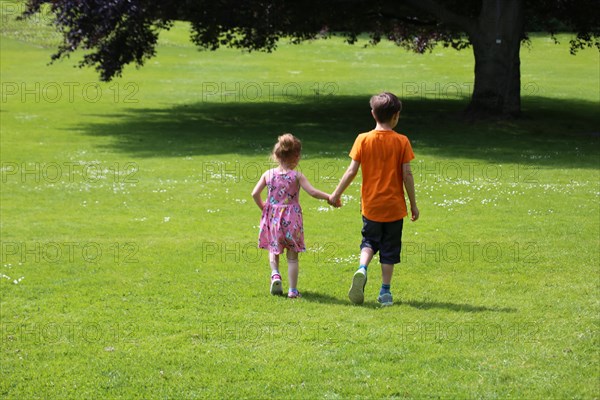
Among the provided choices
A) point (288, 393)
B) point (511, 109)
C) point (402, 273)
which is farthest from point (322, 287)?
point (511, 109)

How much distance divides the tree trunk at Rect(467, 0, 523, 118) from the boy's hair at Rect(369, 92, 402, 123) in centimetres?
2180

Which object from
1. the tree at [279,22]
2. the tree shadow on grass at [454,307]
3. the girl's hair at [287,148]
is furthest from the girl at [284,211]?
the tree at [279,22]

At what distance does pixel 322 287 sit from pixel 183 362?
3.31 meters

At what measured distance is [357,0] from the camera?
109ft

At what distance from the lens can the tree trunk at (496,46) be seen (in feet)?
102

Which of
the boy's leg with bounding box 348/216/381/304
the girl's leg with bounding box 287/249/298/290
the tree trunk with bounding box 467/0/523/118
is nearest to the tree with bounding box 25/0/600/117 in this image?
the tree trunk with bounding box 467/0/523/118

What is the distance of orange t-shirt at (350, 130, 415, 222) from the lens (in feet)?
33.8

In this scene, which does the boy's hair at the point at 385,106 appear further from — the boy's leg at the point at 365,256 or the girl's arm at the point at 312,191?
the boy's leg at the point at 365,256

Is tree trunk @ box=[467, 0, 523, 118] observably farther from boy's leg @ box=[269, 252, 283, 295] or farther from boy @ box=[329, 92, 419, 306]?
boy's leg @ box=[269, 252, 283, 295]

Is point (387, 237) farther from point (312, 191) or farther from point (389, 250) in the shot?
point (312, 191)

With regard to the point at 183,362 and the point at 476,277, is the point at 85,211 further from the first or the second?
the point at 183,362

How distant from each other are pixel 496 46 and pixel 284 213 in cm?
2194

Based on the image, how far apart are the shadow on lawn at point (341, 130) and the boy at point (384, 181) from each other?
14.1 m

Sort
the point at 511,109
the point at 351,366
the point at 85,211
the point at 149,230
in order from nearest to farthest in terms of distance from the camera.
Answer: the point at 351,366 < the point at 149,230 < the point at 85,211 < the point at 511,109
